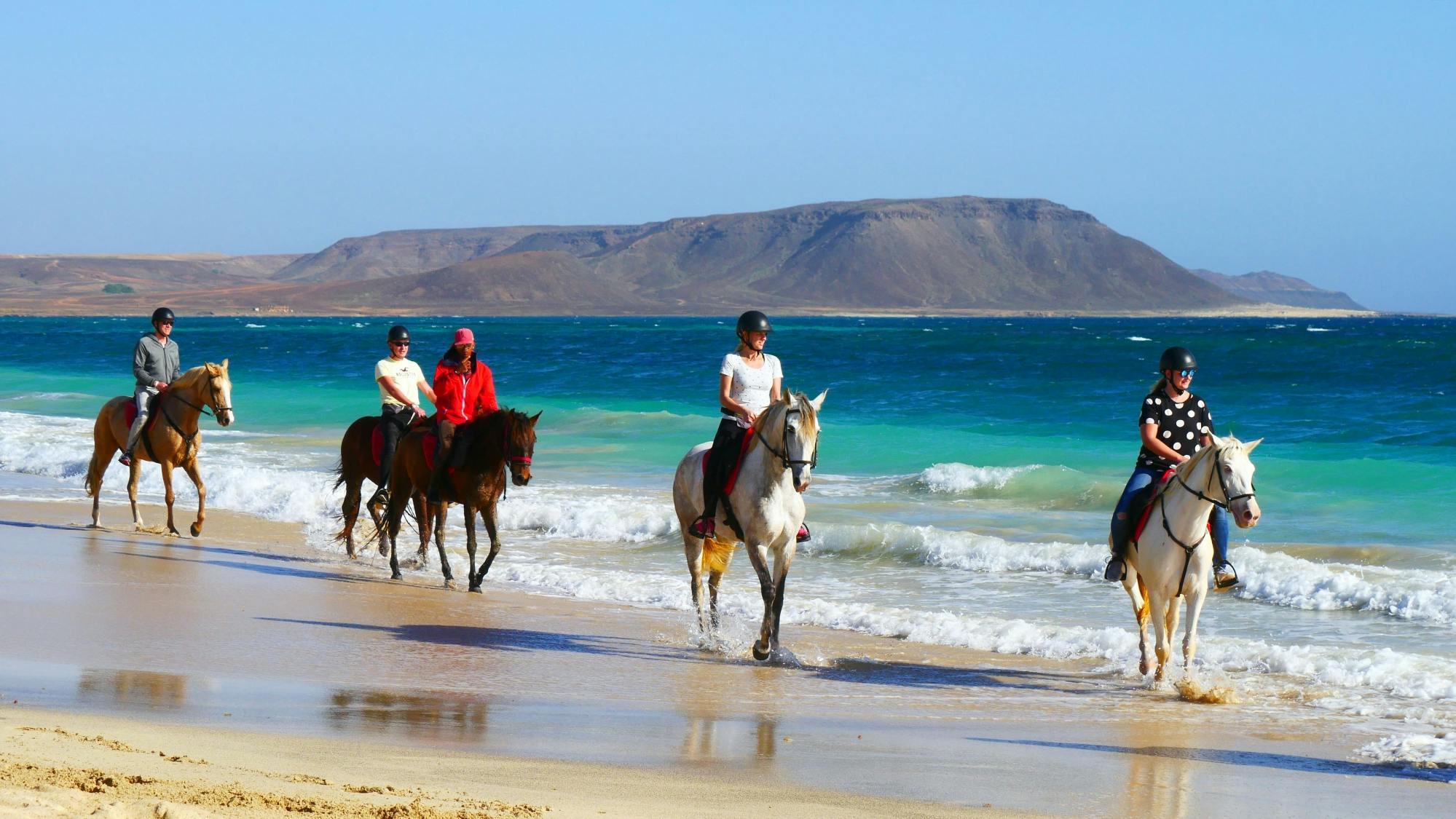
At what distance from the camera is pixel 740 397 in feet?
29.5

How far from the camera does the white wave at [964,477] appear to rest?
18.4 m

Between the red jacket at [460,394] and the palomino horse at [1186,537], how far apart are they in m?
5.47

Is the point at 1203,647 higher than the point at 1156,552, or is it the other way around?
the point at 1156,552

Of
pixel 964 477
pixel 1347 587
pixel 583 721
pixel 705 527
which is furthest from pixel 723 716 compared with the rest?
pixel 964 477

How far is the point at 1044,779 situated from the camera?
5980 mm

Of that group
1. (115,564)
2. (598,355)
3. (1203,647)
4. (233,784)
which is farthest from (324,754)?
(598,355)

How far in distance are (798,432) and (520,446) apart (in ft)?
9.93

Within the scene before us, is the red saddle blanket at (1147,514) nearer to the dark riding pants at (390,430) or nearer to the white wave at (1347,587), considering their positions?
the white wave at (1347,587)

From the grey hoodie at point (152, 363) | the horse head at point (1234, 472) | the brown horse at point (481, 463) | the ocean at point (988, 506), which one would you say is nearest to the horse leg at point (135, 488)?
the ocean at point (988, 506)

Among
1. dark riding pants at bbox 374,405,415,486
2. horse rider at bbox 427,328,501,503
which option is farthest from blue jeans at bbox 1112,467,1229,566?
dark riding pants at bbox 374,405,415,486

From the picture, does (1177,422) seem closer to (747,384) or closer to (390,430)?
(747,384)

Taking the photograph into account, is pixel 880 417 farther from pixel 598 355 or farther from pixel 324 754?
pixel 598 355

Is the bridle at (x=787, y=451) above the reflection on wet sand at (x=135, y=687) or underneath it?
above

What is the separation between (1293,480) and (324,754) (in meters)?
16.5
